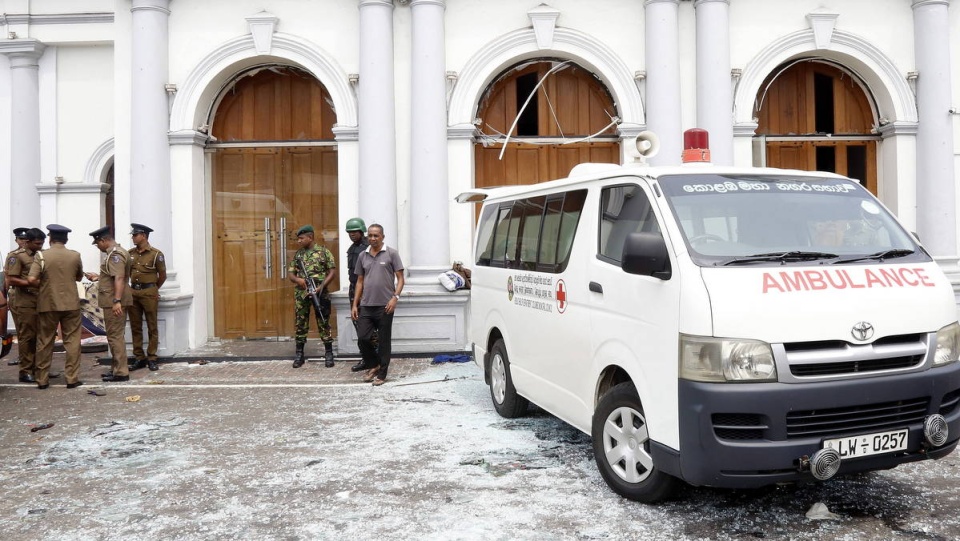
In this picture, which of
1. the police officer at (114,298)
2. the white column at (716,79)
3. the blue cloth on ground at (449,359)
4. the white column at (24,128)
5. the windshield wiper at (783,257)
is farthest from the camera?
the white column at (24,128)

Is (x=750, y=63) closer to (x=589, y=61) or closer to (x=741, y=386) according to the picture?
(x=589, y=61)

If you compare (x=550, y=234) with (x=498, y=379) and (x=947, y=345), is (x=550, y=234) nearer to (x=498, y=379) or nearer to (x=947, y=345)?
(x=498, y=379)

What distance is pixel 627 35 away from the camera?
10.6m

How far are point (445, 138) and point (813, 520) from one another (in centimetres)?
741

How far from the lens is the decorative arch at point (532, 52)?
10477mm

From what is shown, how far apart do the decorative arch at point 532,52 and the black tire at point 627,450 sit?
6743 millimetres

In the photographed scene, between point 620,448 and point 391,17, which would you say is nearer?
point 620,448

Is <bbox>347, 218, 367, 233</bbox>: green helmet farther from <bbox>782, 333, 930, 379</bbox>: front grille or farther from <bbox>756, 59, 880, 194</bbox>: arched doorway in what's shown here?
<bbox>782, 333, 930, 379</bbox>: front grille

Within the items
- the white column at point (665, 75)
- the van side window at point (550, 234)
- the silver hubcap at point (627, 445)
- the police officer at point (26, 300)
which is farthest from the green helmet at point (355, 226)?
the silver hubcap at point (627, 445)

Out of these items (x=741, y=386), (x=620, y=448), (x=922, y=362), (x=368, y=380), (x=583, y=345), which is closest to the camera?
(x=741, y=386)

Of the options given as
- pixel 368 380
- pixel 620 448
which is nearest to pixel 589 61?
pixel 368 380

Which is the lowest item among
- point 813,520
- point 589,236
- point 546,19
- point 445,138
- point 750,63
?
point 813,520

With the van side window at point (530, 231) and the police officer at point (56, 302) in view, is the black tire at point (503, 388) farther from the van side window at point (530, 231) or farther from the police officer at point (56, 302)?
the police officer at point (56, 302)

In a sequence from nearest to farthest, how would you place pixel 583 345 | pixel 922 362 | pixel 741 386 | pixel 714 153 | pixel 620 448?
pixel 741 386 → pixel 922 362 → pixel 620 448 → pixel 583 345 → pixel 714 153
